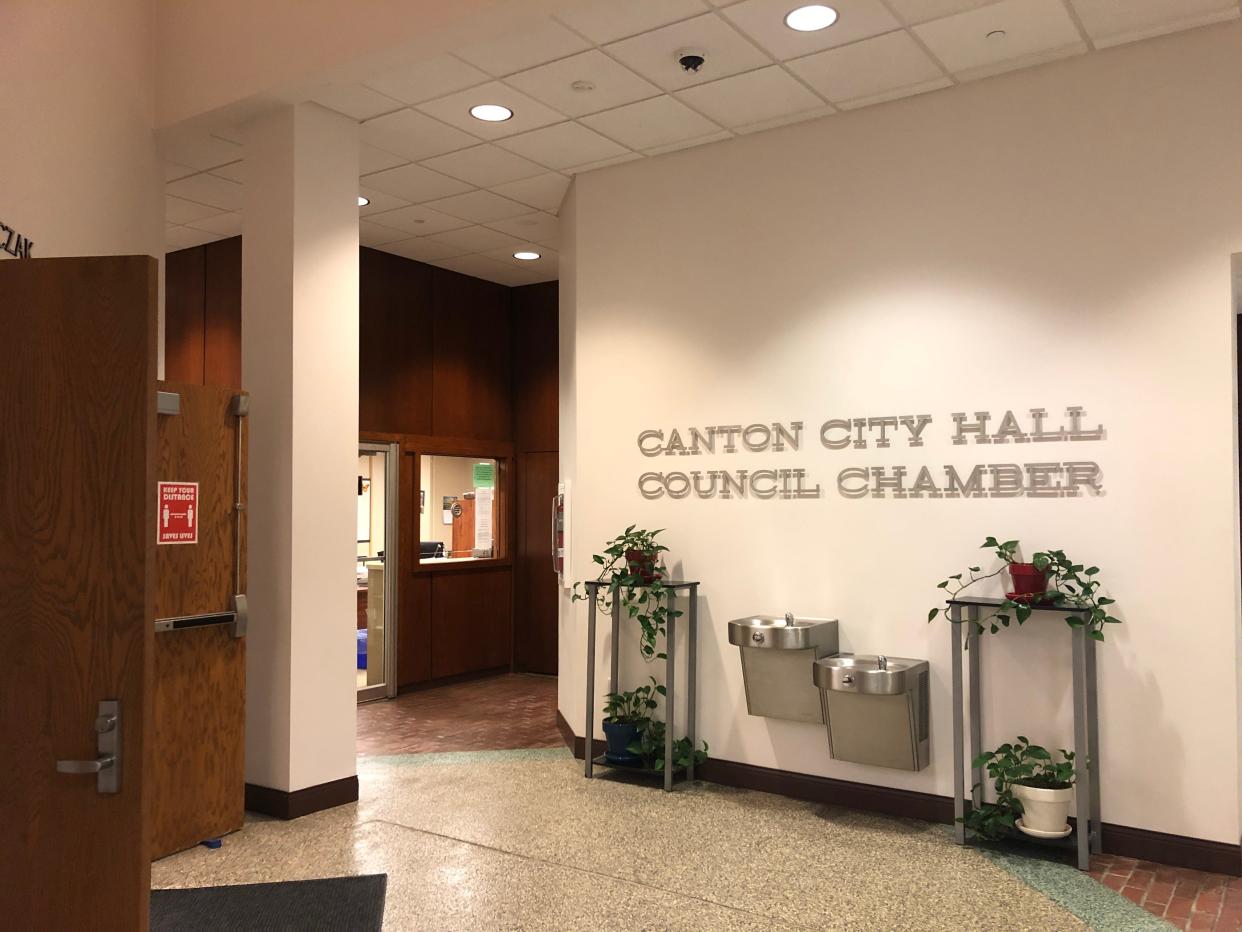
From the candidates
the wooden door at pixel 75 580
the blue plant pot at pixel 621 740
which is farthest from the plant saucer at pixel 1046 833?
the wooden door at pixel 75 580

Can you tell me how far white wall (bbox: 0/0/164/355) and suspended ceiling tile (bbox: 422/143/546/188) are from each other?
155cm

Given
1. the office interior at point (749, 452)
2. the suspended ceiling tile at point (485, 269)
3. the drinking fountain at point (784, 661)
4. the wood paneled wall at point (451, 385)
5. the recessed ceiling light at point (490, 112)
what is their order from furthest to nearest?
the suspended ceiling tile at point (485, 269) < the wood paneled wall at point (451, 385) < the recessed ceiling light at point (490, 112) < the drinking fountain at point (784, 661) < the office interior at point (749, 452)

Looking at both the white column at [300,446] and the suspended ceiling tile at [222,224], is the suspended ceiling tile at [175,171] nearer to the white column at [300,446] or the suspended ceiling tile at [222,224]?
the suspended ceiling tile at [222,224]

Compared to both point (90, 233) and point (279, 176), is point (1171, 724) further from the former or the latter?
point (90, 233)

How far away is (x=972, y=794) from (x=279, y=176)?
173 inches

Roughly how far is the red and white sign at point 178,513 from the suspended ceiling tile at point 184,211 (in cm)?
294

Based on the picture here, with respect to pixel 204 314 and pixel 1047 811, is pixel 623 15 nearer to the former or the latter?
pixel 1047 811

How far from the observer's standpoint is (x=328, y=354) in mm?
5121

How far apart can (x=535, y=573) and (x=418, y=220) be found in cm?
330

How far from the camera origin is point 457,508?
878cm

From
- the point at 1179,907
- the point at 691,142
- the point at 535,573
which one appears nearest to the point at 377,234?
the point at 691,142

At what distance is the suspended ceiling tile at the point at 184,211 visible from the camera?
6681 millimetres

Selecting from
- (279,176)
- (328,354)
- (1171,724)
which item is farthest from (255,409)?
(1171,724)

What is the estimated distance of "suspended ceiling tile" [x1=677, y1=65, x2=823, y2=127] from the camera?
15.7 ft
